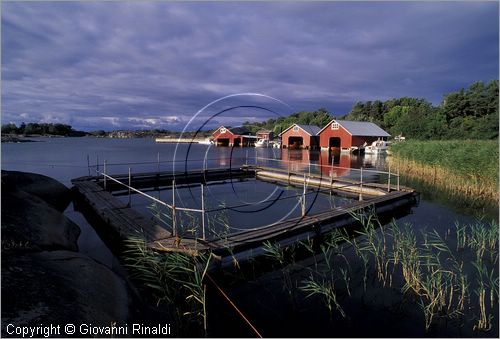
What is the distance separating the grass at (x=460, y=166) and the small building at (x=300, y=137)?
102 ft

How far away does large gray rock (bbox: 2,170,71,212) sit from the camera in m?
14.1

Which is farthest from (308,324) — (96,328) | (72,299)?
(72,299)

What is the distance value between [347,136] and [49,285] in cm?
5035

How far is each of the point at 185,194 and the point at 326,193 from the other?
361 inches

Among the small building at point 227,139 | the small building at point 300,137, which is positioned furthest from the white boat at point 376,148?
the small building at point 227,139

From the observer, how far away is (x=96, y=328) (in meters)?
4.25

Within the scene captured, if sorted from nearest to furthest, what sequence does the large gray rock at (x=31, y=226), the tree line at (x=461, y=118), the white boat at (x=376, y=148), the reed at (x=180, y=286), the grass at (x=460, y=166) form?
the reed at (x=180, y=286) → the large gray rock at (x=31, y=226) → the grass at (x=460, y=166) → the tree line at (x=461, y=118) → the white boat at (x=376, y=148)

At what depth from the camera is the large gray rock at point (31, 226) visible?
680cm

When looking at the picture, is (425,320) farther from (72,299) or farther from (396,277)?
(72,299)

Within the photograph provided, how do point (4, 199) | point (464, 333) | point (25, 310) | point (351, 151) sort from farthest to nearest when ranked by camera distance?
point (351, 151), point (4, 199), point (464, 333), point (25, 310)

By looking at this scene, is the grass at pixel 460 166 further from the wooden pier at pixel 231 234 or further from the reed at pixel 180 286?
the reed at pixel 180 286

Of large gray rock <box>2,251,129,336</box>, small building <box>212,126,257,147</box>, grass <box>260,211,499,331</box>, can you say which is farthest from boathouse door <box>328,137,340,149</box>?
large gray rock <box>2,251,129,336</box>

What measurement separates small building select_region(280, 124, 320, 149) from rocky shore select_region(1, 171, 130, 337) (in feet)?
168

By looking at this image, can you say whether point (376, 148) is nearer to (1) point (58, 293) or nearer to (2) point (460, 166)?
(2) point (460, 166)
